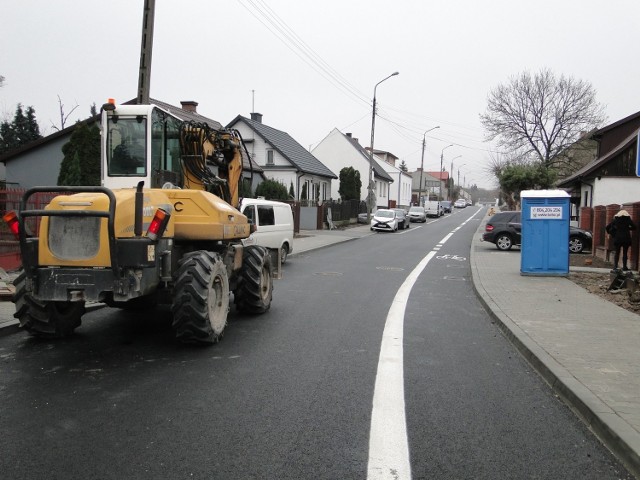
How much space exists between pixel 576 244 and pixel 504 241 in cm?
280

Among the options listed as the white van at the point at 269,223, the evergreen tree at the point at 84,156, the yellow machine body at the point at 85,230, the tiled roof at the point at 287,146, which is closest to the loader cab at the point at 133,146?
the yellow machine body at the point at 85,230

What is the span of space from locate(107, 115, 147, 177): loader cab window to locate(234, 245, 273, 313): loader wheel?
2230mm

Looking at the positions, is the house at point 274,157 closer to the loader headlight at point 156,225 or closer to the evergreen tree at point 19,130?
the evergreen tree at point 19,130

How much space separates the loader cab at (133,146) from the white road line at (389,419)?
350cm

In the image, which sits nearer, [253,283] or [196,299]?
[196,299]

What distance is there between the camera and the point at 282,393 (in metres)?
5.07

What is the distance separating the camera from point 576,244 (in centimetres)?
2231

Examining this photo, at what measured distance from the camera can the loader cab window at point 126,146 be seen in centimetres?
694

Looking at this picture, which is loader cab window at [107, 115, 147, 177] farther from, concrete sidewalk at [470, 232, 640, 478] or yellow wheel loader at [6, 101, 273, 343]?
concrete sidewalk at [470, 232, 640, 478]

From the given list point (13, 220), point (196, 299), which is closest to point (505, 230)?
point (196, 299)

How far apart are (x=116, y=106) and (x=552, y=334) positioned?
20.3ft

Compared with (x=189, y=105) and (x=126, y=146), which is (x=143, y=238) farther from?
(x=189, y=105)

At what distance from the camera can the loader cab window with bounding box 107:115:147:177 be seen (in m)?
6.94

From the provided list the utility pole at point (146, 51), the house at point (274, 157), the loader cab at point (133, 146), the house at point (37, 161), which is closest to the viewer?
the loader cab at point (133, 146)
